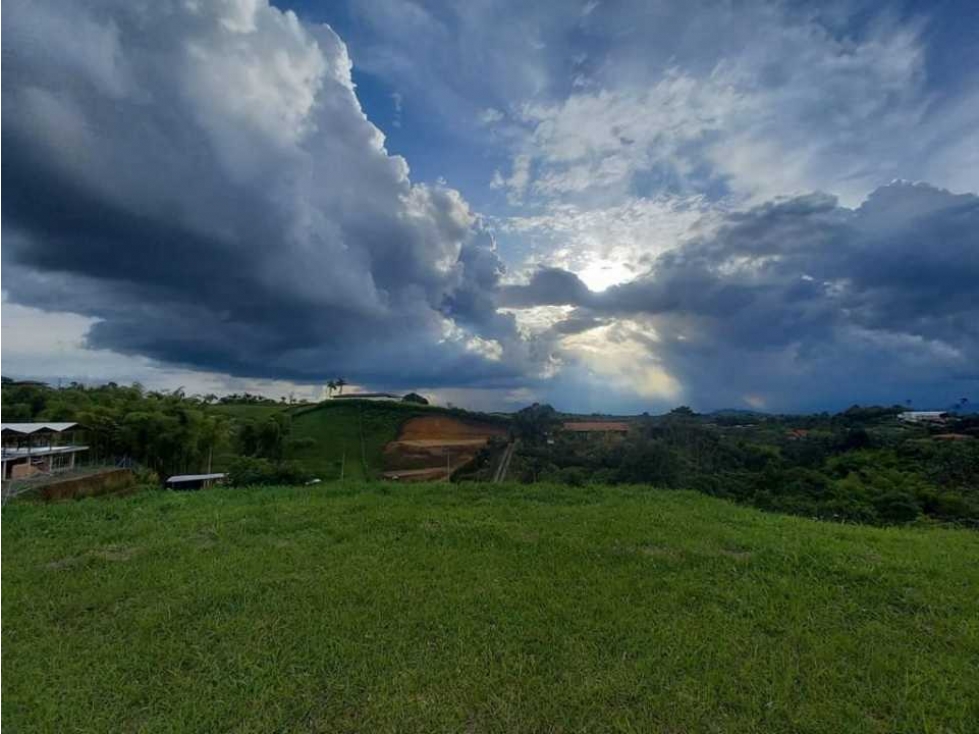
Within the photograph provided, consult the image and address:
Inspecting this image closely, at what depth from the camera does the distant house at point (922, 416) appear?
103 feet

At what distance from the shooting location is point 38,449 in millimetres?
21484

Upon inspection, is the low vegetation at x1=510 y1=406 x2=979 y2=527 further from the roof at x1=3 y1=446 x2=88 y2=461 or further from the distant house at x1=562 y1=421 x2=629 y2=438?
the roof at x1=3 y1=446 x2=88 y2=461

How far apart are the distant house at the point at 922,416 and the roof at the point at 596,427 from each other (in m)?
23.4

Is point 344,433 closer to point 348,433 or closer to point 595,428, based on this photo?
point 348,433

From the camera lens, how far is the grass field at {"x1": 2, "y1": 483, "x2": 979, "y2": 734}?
257cm

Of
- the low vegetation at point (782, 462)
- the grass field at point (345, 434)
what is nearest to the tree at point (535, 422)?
the low vegetation at point (782, 462)

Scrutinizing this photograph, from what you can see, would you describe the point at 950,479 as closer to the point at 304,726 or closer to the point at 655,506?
the point at 655,506

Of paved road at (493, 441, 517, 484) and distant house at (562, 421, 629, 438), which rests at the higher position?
distant house at (562, 421, 629, 438)

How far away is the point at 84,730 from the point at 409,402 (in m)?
25.0

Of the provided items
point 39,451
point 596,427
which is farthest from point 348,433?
point 596,427

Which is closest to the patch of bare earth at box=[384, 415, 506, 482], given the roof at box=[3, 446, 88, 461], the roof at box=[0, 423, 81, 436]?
the roof at box=[0, 423, 81, 436]

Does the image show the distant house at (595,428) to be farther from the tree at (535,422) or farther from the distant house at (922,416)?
the distant house at (922,416)

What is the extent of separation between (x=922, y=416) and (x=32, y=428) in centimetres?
4854

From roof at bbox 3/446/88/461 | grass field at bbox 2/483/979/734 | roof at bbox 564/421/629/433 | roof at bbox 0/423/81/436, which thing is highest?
roof at bbox 564/421/629/433
